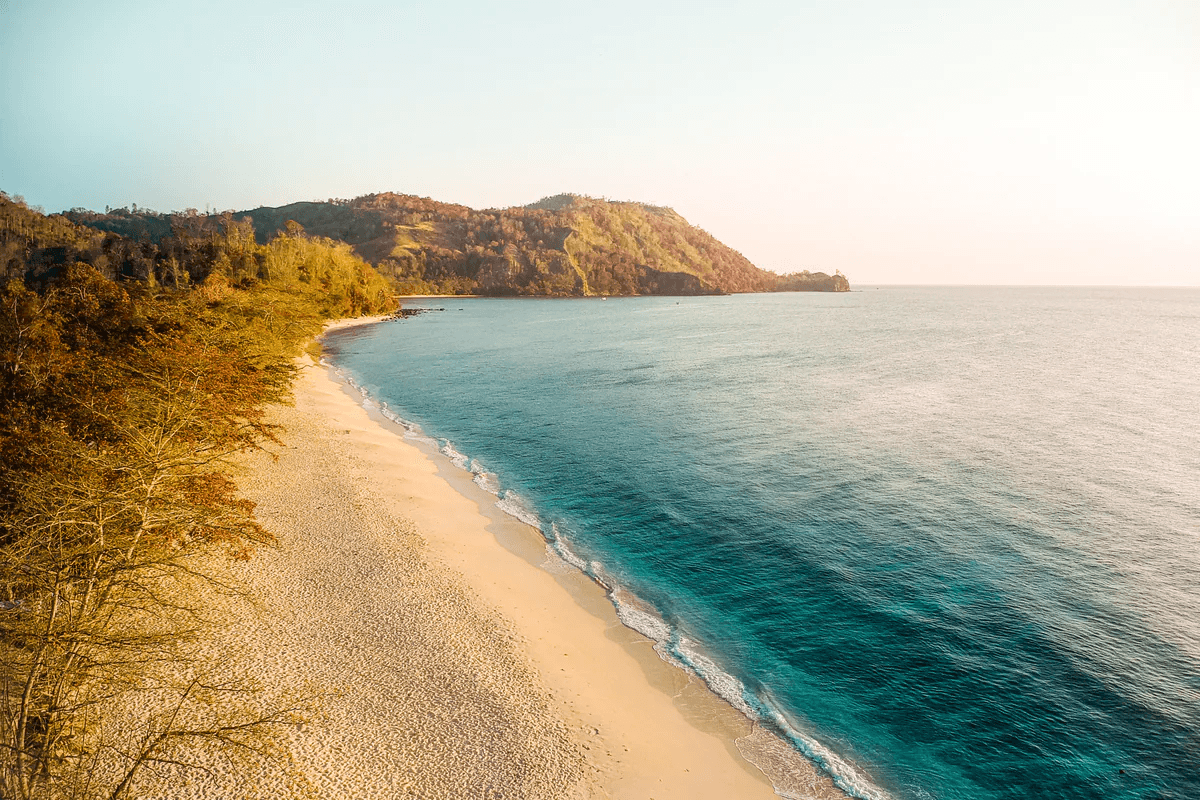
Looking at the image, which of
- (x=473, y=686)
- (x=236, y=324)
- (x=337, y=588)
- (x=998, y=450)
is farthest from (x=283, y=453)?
(x=998, y=450)

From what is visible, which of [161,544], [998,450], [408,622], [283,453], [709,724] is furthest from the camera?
[998,450]

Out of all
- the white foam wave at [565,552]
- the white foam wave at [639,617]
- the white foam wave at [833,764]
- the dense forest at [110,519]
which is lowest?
the white foam wave at [833,764]

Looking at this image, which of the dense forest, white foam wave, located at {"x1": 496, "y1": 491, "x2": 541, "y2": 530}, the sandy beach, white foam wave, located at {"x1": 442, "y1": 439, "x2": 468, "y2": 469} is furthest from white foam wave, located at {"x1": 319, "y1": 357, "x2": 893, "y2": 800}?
the dense forest

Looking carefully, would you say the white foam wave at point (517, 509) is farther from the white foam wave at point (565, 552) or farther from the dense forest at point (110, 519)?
the dense forest at point (110, 519)

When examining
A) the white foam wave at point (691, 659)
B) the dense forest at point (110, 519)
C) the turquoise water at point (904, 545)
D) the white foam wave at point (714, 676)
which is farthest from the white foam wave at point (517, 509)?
the dense forest at point (110, 519)

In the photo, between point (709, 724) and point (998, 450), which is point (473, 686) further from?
point (998, 450)

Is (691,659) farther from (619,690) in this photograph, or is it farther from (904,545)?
(904,545)
